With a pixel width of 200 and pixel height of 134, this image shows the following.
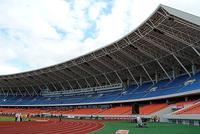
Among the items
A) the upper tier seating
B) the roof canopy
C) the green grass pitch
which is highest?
the roof canopy

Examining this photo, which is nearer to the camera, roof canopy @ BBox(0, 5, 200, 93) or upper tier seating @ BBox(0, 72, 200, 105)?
roof canopy @ BBox(0, 5, 200, 93)

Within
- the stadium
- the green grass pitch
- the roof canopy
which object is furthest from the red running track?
the roof canopy

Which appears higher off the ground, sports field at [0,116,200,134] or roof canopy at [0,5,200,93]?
roof canopy at [0,5,200,93]

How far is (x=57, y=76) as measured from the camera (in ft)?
253

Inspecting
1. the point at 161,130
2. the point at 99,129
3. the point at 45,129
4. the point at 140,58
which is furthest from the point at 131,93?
the point at 161,130

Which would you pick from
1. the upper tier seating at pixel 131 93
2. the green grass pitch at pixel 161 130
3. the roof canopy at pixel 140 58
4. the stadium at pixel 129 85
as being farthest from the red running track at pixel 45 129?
the upper tier seating at pixel 131 93

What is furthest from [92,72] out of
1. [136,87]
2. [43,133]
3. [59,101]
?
[43,133]

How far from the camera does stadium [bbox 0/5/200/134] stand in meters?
33.9

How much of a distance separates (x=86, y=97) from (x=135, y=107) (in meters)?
33.6

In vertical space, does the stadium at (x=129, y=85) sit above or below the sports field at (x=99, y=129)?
above

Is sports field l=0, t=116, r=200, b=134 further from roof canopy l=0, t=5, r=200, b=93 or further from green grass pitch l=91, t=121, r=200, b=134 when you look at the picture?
roof canopy l=0, t=5, r=200, b=93

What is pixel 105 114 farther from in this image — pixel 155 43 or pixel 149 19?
pixel 149 19

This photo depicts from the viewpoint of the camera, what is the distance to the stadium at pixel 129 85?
1335 inches

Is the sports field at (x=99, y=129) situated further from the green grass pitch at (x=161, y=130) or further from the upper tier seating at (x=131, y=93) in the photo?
the upper tier seating at (x=131, y=93)
